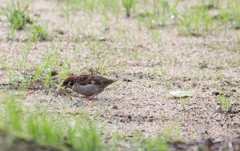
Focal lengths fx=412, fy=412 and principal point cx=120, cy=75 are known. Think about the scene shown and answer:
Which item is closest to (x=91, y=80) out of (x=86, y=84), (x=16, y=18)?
(x=86, y=84)

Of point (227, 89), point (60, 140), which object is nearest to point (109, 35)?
point (227, 89)

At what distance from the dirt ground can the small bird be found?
4.6 inches

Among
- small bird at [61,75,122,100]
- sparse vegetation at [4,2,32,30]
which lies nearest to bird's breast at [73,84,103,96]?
small bird at [61,75,122,100]

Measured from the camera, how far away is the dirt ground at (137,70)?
13.5 ft

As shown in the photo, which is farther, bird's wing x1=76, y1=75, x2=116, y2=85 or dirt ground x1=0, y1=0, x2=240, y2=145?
bird's wing x1=76, y1=75, x2=116, y2=85

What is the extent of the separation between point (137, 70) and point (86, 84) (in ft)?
3.90

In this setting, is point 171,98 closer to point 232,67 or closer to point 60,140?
point 232,67

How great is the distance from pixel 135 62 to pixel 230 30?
8.18 feet

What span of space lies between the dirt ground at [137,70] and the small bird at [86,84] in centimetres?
12

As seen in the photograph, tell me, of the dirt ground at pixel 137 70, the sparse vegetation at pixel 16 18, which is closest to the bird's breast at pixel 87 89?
the dirt ground at pixel 137 70

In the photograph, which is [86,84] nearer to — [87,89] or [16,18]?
[87,89]

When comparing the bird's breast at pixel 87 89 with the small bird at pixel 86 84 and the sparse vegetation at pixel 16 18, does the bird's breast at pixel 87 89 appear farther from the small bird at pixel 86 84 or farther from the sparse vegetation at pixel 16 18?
the sparse vegetation at pixel 16 18

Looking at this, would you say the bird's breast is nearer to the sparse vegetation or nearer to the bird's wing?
the bird's wing

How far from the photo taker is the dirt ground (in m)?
4.11
